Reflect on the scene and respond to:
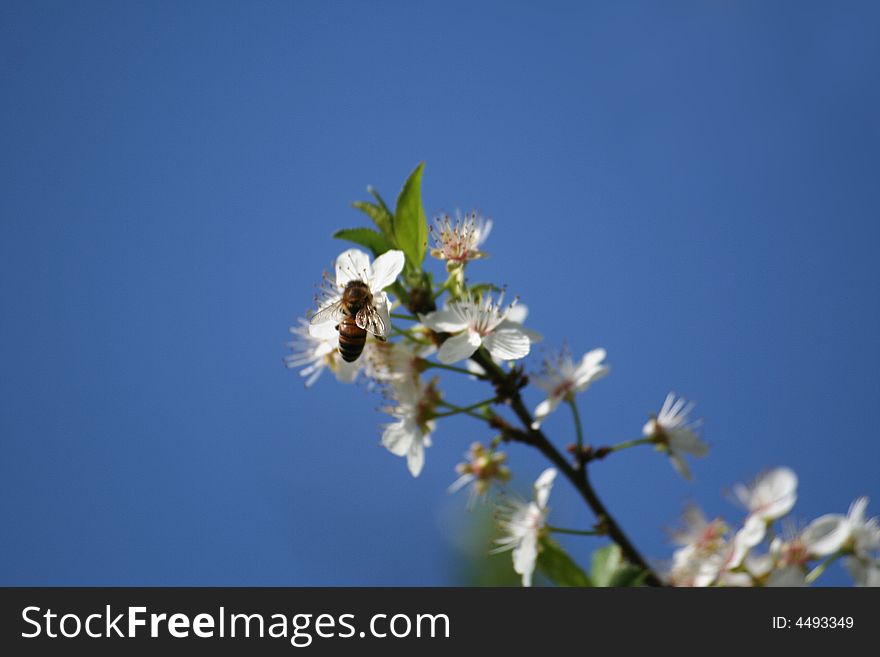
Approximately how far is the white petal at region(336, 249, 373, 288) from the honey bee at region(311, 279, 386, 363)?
2.1 inches

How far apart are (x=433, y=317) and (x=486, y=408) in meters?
0.32

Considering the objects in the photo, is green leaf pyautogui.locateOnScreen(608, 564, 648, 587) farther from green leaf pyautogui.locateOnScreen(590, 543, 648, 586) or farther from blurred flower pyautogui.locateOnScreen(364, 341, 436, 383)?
blurred flower pyautogui.locateOnScreen(364, 341, 436, 383)

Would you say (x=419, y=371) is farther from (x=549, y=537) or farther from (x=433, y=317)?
(x=549, y=537)

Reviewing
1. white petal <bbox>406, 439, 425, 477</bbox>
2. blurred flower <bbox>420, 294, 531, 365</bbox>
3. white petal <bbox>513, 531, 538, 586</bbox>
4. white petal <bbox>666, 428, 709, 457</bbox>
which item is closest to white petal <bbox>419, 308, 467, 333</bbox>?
blurred flower <bbox>420, 294, 531, 365</bbox>

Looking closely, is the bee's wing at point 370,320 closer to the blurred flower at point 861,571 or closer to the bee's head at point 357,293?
the bee's head at point 357,293

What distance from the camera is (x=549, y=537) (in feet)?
6.79

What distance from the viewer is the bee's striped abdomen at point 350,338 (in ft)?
5.87

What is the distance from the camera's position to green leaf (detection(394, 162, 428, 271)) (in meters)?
1.87

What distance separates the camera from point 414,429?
2016 millimetres

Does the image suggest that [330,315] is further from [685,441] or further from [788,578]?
[788,578]

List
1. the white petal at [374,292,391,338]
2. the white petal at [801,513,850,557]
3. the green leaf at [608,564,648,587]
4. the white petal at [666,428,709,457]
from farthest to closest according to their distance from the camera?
the white petal at [666,428,709,457] < the white petal at [801,513,850,557] < the green leaf at [608,564,648,587] < the white petal at [374,292,391,338]

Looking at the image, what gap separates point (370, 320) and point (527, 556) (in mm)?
747

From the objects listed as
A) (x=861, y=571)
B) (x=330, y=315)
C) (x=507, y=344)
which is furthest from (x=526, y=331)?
(x=861, y=571)
